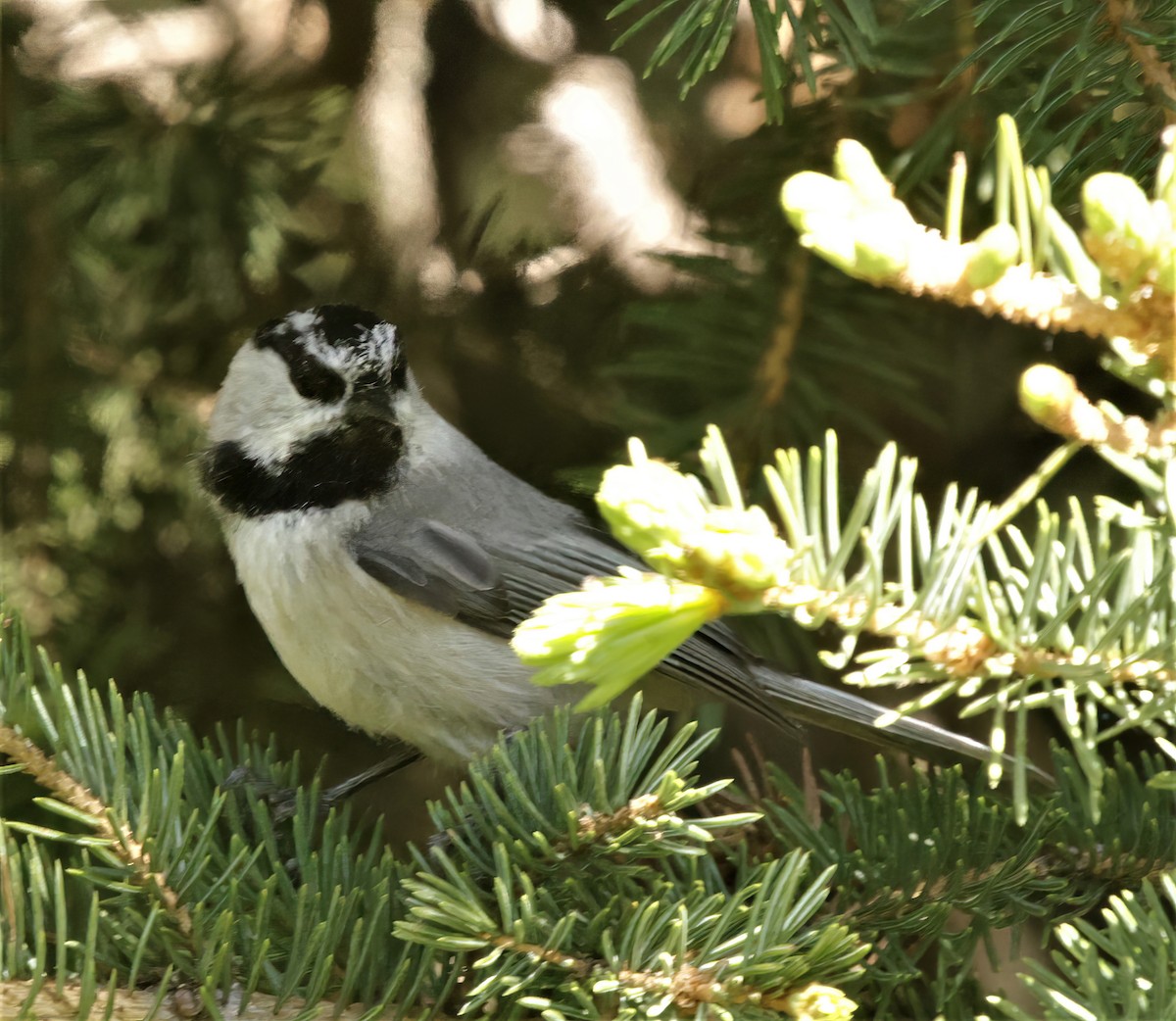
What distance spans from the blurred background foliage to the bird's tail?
0.21 metres

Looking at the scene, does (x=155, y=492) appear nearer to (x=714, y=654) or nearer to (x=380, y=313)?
(x=380, y=313)

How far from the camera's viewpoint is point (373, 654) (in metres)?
1.05

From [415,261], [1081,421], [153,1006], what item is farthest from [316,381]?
[1081,421]

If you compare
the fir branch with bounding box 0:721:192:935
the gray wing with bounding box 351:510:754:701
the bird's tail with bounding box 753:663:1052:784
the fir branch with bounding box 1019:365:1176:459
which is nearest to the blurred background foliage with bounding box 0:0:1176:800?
the gray wing with bounding box 351:510:754:701

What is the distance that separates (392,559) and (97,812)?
475 mm

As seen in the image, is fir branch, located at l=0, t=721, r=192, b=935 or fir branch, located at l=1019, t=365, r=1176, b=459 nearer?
fir branch, located at l=1019, t=365, r=1176, b=459

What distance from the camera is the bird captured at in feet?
3.44

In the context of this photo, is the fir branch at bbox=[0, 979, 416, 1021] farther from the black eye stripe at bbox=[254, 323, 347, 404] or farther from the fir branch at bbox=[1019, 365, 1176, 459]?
the black eye stripe at bbox=[254, 323, 347, 404]

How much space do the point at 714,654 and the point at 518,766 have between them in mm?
466

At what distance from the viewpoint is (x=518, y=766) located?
0.63 m

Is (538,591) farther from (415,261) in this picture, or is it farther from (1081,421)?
(1081,421)

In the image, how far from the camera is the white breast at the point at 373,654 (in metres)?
1.04

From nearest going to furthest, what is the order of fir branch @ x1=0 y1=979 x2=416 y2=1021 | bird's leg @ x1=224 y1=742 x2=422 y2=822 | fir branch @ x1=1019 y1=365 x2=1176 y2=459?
1. fir branch @ x1=1019 y1=365 x2=1176 y2=459
2. fir branch @ x1=0 y1=979 x2=416 y2=1021
3. bird's leg @ x1=224 y1=742 x2=422 y2=822

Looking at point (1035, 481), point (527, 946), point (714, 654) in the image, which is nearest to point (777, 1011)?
point (527, 946)
